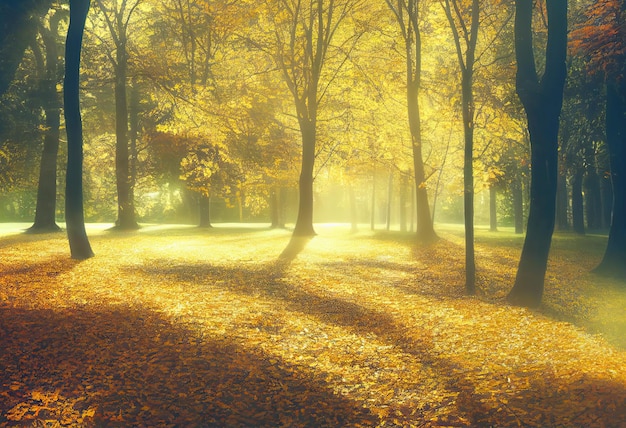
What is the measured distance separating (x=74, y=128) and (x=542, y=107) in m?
12.4

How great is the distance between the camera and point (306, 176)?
23.8m

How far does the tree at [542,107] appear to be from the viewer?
10719mm

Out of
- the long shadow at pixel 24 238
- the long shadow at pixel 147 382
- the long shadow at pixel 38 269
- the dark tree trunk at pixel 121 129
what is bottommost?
the long shadow at pixel 147 382

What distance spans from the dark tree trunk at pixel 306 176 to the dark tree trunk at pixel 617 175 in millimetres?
11894

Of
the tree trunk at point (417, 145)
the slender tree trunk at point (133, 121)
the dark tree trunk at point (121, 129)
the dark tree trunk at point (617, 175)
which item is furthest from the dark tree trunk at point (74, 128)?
the slender tree trunk at point (133, 121)

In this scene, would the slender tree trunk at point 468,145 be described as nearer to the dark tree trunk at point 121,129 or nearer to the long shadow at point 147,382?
the long shadow at point 147,382

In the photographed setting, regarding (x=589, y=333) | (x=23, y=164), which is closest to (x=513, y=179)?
(x=589, y=333)

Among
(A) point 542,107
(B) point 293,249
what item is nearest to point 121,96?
(B) point 293,249

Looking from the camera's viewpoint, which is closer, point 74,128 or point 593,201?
point 74,128

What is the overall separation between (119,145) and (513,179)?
2471cm

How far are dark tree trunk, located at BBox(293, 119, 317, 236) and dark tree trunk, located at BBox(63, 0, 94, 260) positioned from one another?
10.2 m

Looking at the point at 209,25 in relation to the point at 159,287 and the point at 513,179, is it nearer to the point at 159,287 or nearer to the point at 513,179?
the point at 159,287

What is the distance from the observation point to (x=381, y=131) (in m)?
27.0

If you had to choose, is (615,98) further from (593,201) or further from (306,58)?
(593,201)
